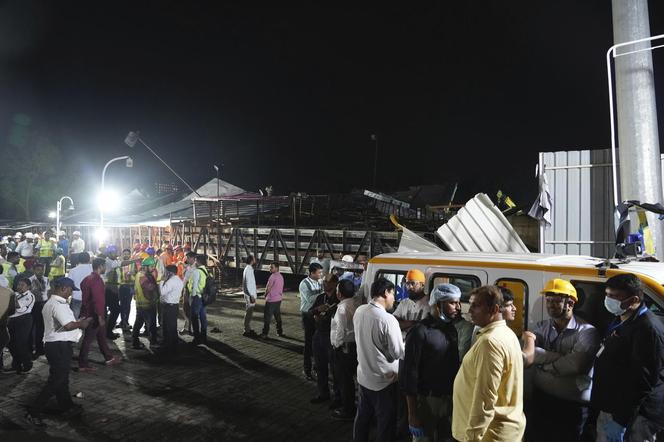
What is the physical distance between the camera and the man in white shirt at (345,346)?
493 cm

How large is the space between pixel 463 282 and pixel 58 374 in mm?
5038

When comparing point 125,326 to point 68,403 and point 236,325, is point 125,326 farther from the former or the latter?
point 68,403

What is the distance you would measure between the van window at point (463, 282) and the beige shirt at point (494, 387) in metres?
1.53

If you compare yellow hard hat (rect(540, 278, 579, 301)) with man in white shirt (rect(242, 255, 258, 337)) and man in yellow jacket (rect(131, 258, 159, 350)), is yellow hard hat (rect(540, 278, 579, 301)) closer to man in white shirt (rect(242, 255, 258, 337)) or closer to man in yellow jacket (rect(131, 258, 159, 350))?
man in white shirt (rect(242, 255, 258, 337))

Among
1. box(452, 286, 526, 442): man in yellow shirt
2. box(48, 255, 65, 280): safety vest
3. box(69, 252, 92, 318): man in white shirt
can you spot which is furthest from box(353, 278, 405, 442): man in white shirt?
box(48, 255, 65, 280): safety vest

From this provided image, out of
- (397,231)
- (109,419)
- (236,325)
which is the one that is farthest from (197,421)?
(397,231)

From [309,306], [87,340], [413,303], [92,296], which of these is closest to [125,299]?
[87,340]

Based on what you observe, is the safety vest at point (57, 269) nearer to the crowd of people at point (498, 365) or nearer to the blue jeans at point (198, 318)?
the blue jeans at point (198, 318)

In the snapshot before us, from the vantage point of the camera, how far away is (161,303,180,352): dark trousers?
26.5ft

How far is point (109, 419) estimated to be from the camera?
5.25 m

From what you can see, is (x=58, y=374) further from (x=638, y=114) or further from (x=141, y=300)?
(x=638, y=114)

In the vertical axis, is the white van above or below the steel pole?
below

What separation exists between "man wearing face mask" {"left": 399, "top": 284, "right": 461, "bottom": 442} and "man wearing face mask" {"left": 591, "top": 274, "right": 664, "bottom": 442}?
1.02 m

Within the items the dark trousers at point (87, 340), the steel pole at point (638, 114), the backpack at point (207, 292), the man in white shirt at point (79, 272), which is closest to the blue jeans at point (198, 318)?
the backpack at point (207, 292)
